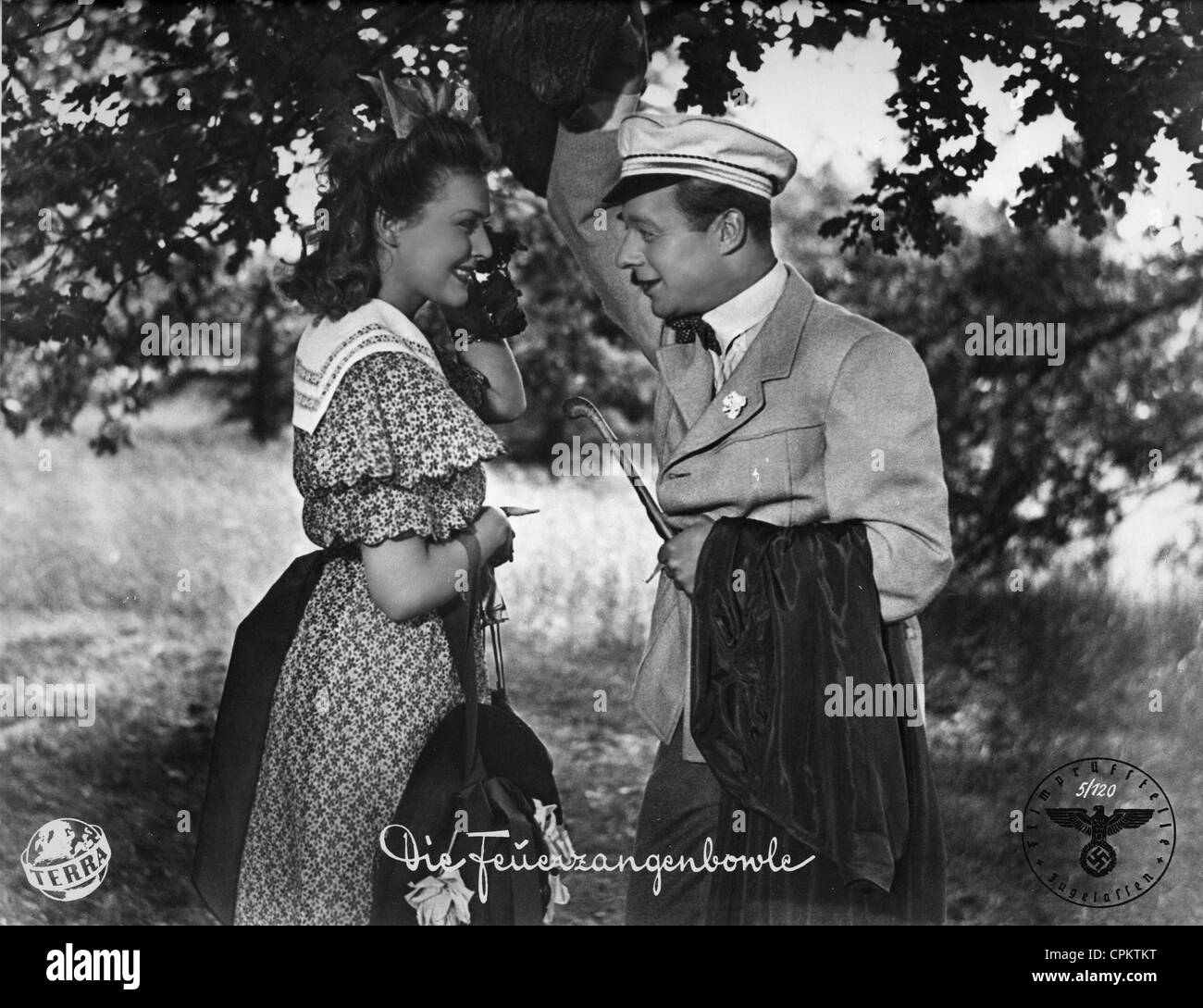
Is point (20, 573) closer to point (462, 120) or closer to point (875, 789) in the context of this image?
point (462, 120)

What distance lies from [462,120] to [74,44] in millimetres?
1203

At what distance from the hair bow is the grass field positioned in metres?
0.98

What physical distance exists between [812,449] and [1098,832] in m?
1.49

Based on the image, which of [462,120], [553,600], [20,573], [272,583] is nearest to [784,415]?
[553,600]

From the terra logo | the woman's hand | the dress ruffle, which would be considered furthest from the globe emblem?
the terra logo

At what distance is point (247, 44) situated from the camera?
4883 mm

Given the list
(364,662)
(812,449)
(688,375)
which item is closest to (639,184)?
(688,375)

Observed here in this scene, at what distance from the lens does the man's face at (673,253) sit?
4.61m

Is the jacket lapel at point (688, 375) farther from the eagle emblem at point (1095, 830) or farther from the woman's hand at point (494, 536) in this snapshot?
the eagle emblem at point (1095, 830)

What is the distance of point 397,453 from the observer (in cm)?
457

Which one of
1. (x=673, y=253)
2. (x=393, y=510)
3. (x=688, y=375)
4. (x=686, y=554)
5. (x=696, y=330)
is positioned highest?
(x=673, y=253)

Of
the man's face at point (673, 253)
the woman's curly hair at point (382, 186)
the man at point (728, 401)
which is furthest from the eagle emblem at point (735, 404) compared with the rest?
the woman's curly hair at point (382, 186)

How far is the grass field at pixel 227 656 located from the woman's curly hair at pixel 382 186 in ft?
1.64

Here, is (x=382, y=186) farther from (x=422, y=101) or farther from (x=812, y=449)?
(x=812, y=449)
